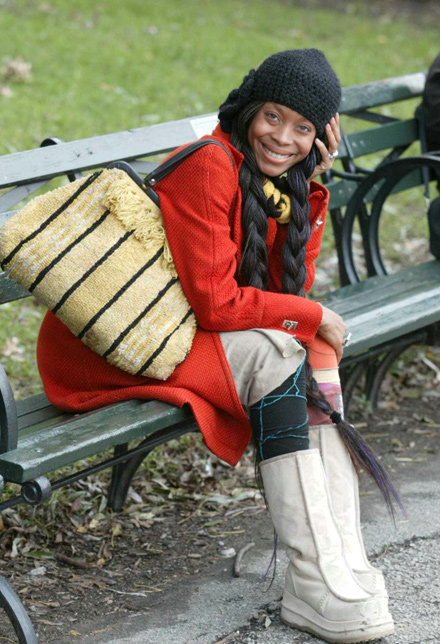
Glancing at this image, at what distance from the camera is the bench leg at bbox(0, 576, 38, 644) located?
239 cm

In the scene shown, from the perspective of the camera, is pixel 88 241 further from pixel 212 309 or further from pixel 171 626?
pixel 171 626

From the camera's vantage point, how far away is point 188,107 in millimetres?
7348

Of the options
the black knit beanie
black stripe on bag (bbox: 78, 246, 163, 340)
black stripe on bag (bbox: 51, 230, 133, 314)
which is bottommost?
black stripe on bag (bbox: 78, 246, 163, 340)

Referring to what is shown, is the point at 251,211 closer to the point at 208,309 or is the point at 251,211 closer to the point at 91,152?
the point at 208,309

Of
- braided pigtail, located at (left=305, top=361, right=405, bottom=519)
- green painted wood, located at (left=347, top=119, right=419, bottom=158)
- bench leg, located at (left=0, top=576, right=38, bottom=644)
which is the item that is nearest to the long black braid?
braided pigtail, located at (left=305, top=361, right=405, bottom=519)

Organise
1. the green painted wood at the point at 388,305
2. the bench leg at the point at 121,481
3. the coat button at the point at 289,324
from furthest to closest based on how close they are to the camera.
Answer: the green painted wood at the point at 388,305
the bench leg at the point at 121,481
the coat button at the point at 289,324

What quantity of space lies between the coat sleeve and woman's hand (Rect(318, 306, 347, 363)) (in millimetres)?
76

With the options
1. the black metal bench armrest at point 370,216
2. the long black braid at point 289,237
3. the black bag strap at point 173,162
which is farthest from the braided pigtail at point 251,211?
the black metal bench armrest at point 370,216

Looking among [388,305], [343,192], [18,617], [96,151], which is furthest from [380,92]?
[18,617]

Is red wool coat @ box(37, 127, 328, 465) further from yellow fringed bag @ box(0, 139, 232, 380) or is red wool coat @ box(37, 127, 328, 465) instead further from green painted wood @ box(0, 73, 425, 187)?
green painted wood @ box(0, 73, 425, 187)

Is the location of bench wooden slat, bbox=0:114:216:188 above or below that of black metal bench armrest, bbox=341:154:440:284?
above

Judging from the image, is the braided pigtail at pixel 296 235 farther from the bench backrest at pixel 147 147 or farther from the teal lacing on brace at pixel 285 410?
the bench backrest at pixel 147 147

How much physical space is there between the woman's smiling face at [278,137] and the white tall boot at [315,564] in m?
0.88

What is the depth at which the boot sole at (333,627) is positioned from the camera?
2.50 metres
